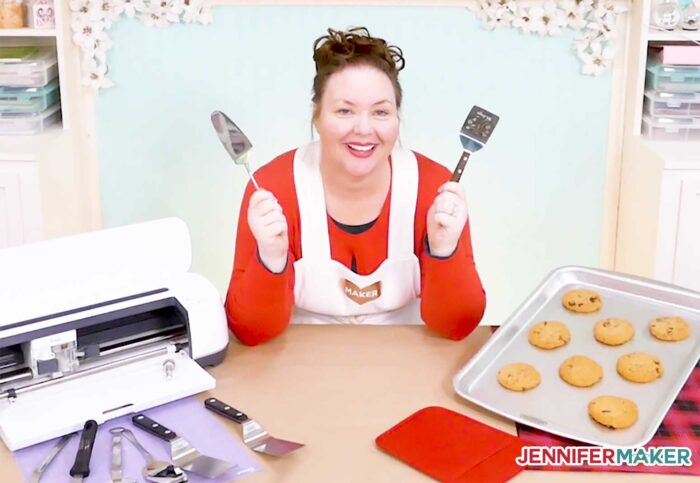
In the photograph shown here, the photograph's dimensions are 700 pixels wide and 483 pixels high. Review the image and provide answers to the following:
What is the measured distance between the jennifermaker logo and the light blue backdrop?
1.88 m

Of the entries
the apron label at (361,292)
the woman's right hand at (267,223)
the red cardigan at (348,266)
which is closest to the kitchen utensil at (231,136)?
the woman's right hand at (267,223)

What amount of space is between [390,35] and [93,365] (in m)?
1.83

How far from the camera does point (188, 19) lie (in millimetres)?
3178

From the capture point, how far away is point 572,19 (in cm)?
315

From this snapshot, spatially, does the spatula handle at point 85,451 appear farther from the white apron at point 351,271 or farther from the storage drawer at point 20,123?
the storage drawer at point 20,123

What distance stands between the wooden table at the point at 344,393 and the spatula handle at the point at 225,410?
0.04 feet

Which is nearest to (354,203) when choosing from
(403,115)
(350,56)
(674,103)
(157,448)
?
(350,56)

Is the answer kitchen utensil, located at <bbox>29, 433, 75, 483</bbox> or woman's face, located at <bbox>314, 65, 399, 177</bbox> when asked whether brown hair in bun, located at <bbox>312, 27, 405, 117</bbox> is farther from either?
kitchen utensil, located at <bbox>29, 433, 75, 483</bbox>

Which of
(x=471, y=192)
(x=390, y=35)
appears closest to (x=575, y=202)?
(x=471, y=192)

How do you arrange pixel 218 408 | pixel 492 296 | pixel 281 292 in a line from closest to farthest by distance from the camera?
pixel 218 408
pixel 281 292
pixel 492 296

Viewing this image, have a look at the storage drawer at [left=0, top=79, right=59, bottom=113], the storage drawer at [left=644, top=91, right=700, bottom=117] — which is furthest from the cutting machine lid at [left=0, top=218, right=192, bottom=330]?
the storage drawer at [left=644, top=91, right=700, bottom=117]

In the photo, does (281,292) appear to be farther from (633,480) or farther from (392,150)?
(633,480)

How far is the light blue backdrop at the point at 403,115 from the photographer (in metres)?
3.18

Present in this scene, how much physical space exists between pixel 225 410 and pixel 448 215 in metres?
0.54
